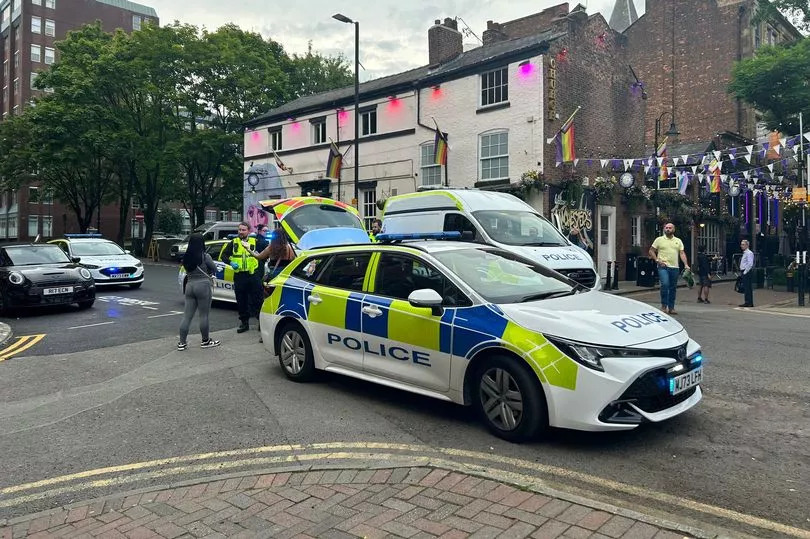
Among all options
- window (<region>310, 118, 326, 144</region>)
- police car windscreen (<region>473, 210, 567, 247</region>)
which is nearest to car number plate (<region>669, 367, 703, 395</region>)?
police car windscreen (<region>473, 210, 567, 247</region>)

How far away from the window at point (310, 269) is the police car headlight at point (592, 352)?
118 inches

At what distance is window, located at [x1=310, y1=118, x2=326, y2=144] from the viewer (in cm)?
2709

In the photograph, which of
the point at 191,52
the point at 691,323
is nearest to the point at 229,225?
the point at 191,52

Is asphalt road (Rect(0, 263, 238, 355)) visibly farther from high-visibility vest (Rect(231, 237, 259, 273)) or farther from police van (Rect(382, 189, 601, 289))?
police van (Rect(382, 189, 601, 289))

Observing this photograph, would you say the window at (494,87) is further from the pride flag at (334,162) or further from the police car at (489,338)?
the police car at (489,338)

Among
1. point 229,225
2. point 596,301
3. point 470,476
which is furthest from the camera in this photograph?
point 229,225

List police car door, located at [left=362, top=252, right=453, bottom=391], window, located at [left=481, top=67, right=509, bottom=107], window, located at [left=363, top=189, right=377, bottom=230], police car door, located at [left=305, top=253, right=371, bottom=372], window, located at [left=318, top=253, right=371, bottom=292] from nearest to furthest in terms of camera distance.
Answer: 1. police car door, located at [left=362, top=252, right=453, bottom=391]
2. police car door, located at [left=305, top=253, right=371, bottom=372]
3. window, located at [left=318, top=253, right=371, bottom=292]
4. window, located at [left=481, top=67, right=509, bottom=107]
5. window, located at [left=363, top=189, right=377, bottom=230]

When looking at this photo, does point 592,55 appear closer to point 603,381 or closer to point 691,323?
point 691,323

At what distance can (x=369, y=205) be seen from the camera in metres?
25.2

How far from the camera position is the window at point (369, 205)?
24.8 m

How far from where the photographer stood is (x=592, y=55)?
70.8ft

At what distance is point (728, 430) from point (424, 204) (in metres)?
7.70

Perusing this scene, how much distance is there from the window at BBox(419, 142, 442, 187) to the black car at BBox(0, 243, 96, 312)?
1329 cm

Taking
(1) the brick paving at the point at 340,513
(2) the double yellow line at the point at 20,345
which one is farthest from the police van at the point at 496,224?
(2) the double yellow line at the point at 20,345
